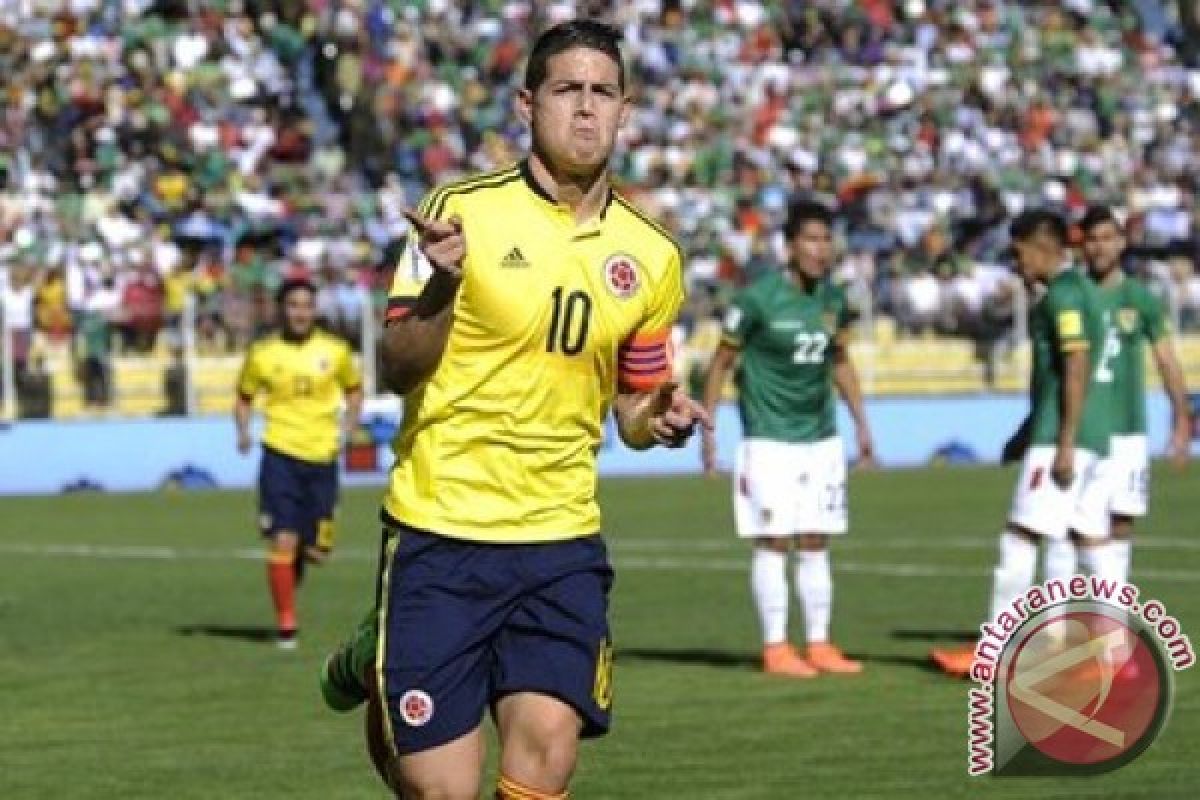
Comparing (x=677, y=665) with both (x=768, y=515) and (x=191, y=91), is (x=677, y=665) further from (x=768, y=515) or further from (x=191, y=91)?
(x=191, y=91)

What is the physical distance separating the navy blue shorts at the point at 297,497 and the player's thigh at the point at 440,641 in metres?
11.4

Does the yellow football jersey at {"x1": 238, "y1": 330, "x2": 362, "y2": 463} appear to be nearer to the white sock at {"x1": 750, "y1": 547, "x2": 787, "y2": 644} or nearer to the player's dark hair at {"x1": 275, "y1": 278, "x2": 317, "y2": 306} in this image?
the player's dark hair at {"x1": 275, "y1": 278, "x2": 317, "y2": 306}

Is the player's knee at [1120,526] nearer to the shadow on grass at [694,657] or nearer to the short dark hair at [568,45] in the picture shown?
the shadow on grass at [694,657]

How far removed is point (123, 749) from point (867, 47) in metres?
34.0

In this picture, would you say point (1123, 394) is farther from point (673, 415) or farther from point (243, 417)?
point (673, 415)

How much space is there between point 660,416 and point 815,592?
8835mm

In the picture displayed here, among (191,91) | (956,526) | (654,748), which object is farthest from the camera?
(191,91)

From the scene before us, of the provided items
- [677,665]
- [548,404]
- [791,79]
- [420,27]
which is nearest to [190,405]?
[420,27]

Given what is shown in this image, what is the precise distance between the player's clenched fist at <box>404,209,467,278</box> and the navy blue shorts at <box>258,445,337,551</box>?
477 inches

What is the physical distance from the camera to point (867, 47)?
1826 inches

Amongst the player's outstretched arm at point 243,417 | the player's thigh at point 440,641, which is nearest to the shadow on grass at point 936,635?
the player's outstretched arm at point 243,417

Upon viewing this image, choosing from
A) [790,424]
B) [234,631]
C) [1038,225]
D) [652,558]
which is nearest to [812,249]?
[790,424]

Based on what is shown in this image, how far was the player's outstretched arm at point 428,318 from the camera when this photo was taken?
24.7 feet

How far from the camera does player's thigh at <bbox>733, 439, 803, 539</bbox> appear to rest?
55.4 feet
